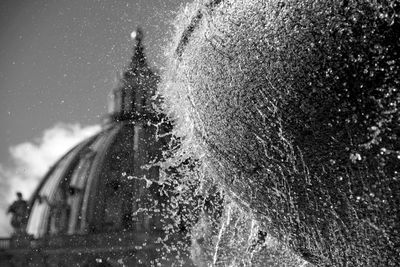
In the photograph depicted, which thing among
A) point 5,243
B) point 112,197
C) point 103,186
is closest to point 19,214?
point 5,243

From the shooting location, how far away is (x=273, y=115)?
1845 millimetres

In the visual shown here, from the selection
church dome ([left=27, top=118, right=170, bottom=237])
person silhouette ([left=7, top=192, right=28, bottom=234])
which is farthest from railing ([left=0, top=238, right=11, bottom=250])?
church dome ([left=27, top=118, right=170, bottom=237])

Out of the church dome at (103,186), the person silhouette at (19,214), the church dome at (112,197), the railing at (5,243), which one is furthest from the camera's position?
the railing at (5,243)

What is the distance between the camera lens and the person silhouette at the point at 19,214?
36.0 meters

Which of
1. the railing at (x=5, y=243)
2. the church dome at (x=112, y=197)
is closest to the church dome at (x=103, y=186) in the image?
Answer: the church dome at (x=112, y=197)

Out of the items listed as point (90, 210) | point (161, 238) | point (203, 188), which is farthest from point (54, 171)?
point (203, 188)

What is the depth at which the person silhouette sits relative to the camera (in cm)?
3603

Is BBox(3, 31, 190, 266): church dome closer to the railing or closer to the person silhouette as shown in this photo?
the person silhouette

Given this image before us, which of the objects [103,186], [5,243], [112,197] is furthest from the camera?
[5,243]

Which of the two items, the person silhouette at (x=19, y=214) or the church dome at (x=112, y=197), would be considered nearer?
the church dome at (x=112, y=197)

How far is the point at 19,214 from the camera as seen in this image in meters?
36.2

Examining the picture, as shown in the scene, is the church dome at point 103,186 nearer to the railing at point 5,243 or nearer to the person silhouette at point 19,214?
the person silhouette at point 19,214

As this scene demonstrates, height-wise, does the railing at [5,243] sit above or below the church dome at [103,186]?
below

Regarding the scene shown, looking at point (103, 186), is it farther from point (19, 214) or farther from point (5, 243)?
point (5, 243)
